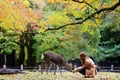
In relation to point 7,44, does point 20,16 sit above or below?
above

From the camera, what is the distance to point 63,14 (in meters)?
15.6

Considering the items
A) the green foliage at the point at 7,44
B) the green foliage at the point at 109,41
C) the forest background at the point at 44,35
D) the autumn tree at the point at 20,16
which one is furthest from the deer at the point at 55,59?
the green foliage at the point at 109,41

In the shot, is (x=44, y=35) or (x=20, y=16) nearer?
(x=20, y=16)

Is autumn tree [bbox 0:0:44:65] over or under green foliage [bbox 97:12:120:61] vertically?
over

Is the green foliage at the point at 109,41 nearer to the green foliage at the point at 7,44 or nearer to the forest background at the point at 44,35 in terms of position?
the forest background at the point at 44,35

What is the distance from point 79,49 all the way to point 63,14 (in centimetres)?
1230

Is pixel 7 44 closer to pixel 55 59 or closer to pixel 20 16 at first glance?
pixel 20 16

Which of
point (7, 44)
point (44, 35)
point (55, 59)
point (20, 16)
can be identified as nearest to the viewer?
point (55, 59)

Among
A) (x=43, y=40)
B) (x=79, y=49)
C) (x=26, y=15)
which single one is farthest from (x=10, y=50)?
(x=26, y=15)

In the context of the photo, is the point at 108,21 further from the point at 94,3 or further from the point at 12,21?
the point at 94,3

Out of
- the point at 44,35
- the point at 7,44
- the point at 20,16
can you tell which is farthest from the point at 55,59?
the point at 7,44

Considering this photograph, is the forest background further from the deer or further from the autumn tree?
the deer

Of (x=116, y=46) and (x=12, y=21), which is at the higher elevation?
(x=12, y=21)

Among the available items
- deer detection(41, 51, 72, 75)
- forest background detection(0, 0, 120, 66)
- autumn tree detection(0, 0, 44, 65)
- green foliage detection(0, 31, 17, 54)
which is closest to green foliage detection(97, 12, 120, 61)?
forest background detection(0, 0, 120, 66)
